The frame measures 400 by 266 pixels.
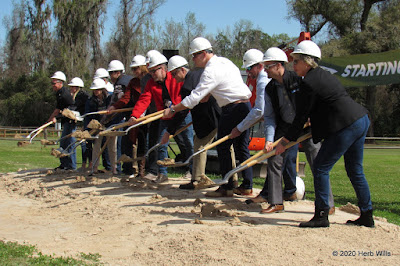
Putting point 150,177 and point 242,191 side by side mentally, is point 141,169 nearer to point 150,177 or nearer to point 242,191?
point 150,177

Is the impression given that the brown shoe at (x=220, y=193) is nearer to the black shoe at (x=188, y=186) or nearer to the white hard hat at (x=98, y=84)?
the black shoe at (x=188, y=186)

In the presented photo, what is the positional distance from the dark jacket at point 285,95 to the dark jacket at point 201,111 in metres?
1.42

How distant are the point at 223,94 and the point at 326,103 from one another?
190cm

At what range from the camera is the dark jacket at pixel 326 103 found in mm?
5027

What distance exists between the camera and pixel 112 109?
943 cm

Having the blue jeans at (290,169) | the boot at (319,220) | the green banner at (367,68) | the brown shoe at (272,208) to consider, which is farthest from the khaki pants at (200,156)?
the green banner at (367,68)

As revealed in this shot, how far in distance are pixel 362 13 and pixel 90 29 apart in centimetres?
2287

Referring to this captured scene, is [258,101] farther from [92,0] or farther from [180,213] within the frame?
[92,0]

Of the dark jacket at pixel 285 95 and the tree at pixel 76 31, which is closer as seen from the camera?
the dark jacket at pixel 285 95

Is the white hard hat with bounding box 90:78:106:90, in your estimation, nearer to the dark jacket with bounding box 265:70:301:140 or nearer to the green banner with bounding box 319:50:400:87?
the green banner with bounding box 319:50:400:87

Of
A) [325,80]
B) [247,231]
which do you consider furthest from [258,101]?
[247,231]

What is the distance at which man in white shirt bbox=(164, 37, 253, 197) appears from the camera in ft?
21.2

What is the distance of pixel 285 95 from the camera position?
19.6ft

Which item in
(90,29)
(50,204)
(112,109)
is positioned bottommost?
(50,204)
